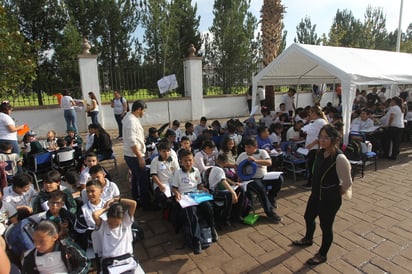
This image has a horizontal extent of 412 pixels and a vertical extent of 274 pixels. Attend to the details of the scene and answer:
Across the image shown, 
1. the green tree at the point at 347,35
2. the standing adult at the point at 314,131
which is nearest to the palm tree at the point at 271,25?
the standing adult at the point at 314,131

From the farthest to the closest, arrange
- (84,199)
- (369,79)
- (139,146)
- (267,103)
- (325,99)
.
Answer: (325,99) → (267,103) → (369,79) → (139,146) → (84,199)

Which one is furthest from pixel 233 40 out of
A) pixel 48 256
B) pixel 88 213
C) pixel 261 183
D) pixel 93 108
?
pixel 48 256

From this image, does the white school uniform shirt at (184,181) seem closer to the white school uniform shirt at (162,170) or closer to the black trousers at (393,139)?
the white school uniform shirt at (162,170)

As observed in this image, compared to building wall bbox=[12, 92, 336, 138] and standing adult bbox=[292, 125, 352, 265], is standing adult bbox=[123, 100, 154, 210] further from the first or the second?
building wall bbox=[12, 92, 336, 138]

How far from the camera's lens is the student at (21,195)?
346cm

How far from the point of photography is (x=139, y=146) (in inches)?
164

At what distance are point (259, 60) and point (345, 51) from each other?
8.99 meters

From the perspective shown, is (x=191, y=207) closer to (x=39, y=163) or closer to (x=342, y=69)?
(x=39, y=163)

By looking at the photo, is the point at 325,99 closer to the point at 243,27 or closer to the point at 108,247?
the point at 243,27

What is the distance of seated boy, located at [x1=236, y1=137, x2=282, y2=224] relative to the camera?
4152 mm

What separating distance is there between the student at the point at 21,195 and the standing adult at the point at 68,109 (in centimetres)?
626

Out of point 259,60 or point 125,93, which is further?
point 259,60

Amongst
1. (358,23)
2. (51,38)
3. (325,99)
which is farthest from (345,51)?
(358,23)

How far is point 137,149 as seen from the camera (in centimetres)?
410
